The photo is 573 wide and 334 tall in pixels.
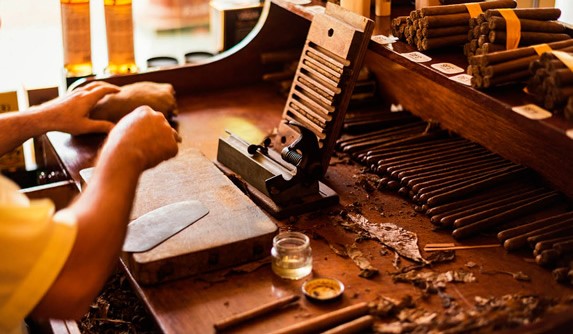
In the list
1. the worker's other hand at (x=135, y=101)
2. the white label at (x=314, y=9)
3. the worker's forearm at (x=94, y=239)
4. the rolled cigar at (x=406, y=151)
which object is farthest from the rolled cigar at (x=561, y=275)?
the worker's other hand at (x=135, y=101)

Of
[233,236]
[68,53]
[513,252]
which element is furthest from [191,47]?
[513,252]

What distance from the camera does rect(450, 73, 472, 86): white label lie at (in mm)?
1773

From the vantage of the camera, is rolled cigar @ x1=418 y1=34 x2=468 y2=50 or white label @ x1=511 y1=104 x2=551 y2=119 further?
rolled cigar @ x1=418 y1=34 x2=468 y2=50

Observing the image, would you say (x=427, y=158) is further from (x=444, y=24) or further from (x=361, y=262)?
(x=361, y=262)

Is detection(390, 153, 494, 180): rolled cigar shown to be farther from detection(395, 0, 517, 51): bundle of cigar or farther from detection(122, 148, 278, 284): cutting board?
detection(122, 148, 278, 284): cutting board

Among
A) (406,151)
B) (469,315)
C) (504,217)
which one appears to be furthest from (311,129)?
(469,315)

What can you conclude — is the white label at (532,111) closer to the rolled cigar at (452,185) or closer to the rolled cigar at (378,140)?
the rolled cigar at (452,185)

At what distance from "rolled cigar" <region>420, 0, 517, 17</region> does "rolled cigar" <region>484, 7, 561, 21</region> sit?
0.12 metres

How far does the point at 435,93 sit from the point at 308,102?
56cm

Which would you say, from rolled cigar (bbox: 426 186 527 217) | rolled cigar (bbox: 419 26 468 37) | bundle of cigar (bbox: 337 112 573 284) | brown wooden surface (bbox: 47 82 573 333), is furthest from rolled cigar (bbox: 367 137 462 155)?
rolled cigar (bbox: 419 26 468 37)

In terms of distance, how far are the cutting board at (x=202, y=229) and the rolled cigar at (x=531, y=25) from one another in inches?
27.5

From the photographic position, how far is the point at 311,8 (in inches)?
95.3

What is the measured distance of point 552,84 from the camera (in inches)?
62.4

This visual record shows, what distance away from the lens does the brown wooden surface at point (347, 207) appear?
5.32ft
